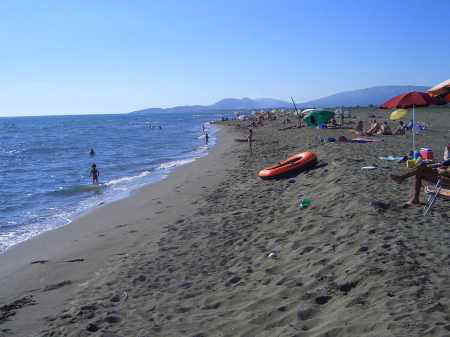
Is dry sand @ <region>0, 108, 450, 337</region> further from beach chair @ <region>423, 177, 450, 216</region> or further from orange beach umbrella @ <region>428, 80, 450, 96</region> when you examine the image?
orange beach umbrella @ <region>428, 80, 450, 96</region>

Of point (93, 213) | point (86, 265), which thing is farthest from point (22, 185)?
point (86, 265)

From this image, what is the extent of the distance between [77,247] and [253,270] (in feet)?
13.6

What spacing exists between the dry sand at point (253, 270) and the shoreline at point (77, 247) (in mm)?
31

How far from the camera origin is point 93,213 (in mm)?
10883

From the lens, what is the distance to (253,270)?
519 cm

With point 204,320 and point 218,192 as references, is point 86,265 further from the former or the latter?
point 218,192

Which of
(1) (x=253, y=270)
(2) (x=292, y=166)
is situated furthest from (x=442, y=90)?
(1) (x=253, y=270)

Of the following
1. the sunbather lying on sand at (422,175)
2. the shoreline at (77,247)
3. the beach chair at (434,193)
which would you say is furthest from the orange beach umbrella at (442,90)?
the shoreline at (77,247)

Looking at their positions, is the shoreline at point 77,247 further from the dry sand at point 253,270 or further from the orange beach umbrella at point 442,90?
the orange beach umbrella at point 442,90

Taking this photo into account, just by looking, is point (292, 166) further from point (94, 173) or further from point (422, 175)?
point (94, 173)

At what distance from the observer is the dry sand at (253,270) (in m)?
3.63

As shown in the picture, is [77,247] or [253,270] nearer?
[253,270]

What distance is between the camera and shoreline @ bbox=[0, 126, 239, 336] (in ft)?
18.2

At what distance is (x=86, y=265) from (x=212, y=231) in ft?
7.38
